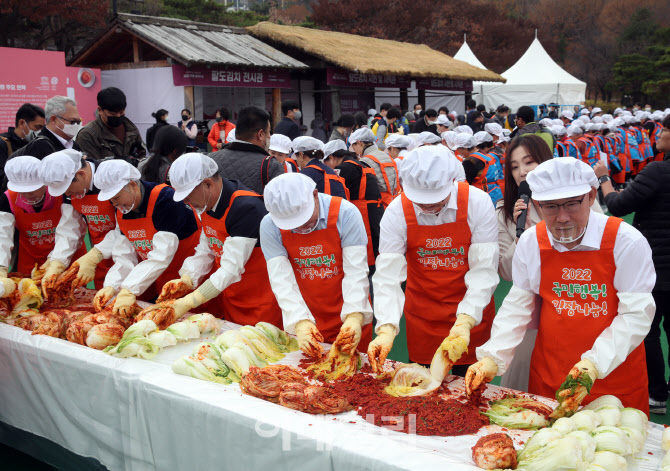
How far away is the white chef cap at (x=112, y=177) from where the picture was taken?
3320mm

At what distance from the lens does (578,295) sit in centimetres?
223

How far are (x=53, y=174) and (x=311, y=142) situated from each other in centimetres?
257

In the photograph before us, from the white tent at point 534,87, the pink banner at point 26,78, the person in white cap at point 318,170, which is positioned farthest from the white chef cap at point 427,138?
the white tent at point 534,87

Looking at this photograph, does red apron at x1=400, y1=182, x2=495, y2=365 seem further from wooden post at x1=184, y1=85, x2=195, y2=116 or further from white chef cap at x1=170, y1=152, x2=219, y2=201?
wooden post at x1=184, y1=85, x2=195, y2=116

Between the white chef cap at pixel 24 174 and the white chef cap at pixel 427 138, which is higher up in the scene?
the white chef cap at pixel 427 138

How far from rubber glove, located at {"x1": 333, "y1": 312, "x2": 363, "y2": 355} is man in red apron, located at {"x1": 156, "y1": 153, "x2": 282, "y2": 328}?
0.80 meters

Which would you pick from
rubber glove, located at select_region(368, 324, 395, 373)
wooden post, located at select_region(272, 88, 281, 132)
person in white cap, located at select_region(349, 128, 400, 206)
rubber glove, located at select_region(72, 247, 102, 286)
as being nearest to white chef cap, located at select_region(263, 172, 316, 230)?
rubber glove, located at select_region(368, 324, 395, 373)

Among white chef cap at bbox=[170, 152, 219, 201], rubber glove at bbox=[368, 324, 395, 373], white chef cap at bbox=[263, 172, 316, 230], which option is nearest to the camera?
rubber glove at bbox=[368, 324, 395, 373]

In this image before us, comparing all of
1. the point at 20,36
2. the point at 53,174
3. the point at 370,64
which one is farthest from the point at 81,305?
the point at 20,36

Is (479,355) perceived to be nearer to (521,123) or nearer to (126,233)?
(126,233)

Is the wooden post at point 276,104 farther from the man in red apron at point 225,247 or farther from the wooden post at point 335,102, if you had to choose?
the man in red apron at point 225,247

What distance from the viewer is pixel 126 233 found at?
367 cm

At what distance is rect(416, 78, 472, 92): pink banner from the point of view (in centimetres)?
1844

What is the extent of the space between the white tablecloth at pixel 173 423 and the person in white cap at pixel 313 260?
25 centimetres
